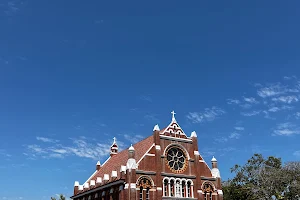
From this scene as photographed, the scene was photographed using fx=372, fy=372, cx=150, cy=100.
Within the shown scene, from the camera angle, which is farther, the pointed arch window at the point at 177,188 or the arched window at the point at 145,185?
the pointed arch window at the point at 177,188

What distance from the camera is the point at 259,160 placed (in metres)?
72.9

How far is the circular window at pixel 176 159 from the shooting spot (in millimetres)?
53016

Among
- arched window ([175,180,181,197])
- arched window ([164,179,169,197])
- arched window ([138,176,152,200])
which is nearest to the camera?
arched window ([138,176,152,200])

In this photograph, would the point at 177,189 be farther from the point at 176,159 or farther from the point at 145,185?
the point at 145,185

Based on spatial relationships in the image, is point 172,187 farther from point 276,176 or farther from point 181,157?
point 276,176

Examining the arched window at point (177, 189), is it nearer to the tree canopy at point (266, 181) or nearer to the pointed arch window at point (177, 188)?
the pointed arch window at point (177, 188)

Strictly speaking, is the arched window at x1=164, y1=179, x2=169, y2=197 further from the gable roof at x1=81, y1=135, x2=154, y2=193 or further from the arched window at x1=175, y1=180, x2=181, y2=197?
the gable roof at x1=81, y1=135, x2=154, y2=193

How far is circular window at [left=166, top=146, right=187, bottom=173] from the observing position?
53.0 metres

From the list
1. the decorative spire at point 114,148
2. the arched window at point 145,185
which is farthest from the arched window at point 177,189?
the decorative spire at point 114,148

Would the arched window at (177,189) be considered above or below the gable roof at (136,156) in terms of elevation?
below

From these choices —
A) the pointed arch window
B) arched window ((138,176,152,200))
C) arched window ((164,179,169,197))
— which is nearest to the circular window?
the pointed arch window

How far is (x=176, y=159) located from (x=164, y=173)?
11.2 ft

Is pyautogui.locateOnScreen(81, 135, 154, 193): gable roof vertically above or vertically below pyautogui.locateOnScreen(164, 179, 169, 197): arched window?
above

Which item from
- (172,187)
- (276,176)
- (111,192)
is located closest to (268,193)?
(276,176)
